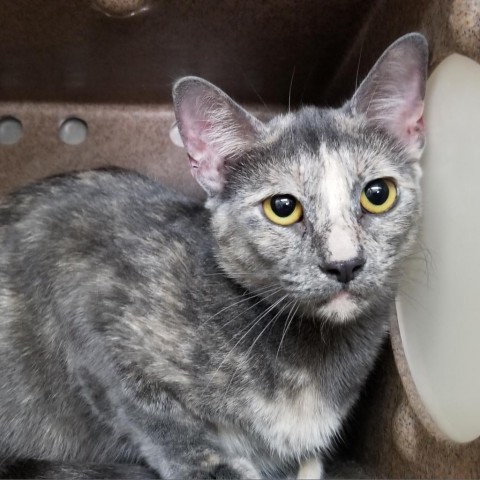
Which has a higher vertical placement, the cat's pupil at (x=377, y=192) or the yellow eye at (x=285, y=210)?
the cat's pupil at (x=377, y=192)

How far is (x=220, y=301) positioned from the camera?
1.46 metres

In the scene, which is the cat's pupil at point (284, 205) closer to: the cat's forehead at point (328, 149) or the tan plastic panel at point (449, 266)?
the cat's forehead at point (328, 149)

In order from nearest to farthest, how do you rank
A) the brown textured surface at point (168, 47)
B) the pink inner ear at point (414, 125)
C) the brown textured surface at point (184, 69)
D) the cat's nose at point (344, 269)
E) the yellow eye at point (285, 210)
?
1. the cat's nose at point (344, 269)
2. the yellow eye at point (285, 210)
3. the pink inner ear at point (414, 125)
4. the brown textured surface at point (184, 69)
5. the brown textured surface at point (168, 47)

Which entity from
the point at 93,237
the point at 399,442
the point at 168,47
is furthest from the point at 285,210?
the point at 168,47

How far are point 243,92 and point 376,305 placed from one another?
2.83ft

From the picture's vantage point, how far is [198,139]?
144cm

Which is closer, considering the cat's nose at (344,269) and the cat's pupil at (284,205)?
the cat's nose at (344,269)

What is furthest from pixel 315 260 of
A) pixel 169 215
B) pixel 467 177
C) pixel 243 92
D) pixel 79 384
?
pixel 243 92

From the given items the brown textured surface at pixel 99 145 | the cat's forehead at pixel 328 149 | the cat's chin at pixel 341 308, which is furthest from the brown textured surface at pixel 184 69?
the cat's chin at pixel 341 308

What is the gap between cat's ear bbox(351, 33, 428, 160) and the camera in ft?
4.51

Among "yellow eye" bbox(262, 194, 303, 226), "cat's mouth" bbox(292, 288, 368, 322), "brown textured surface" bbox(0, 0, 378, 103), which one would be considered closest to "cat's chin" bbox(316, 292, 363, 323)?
"cat's mouth" bbox(292, 288, 368, 322)

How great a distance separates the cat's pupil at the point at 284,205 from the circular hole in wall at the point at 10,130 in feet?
3.39

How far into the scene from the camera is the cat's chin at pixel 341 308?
127 centimetres

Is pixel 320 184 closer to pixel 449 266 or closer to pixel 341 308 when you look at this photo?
pixel 341 308
